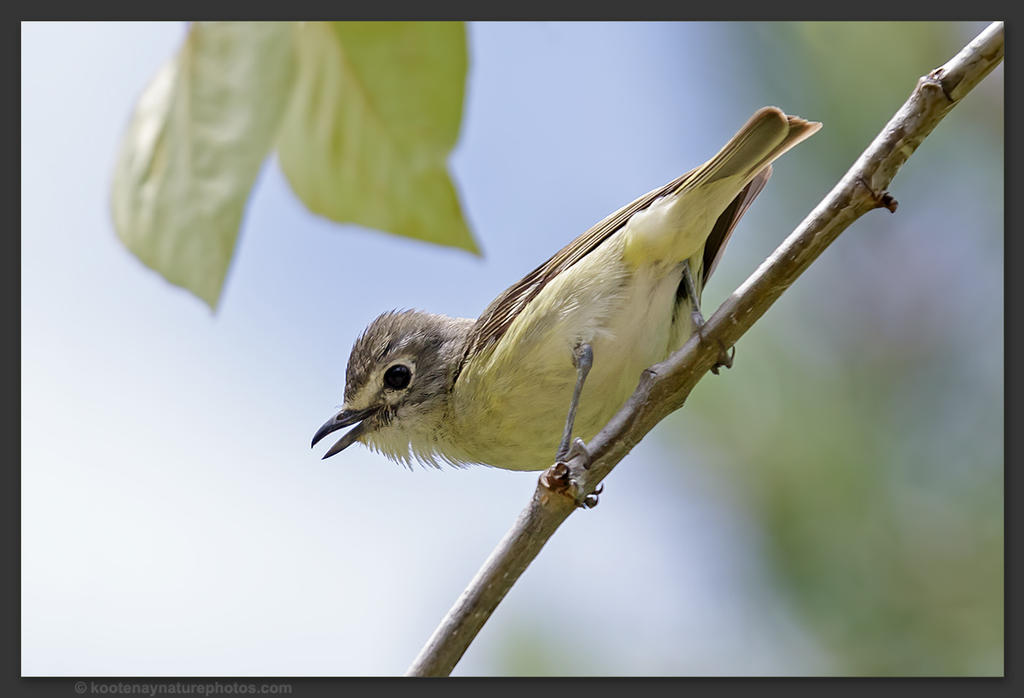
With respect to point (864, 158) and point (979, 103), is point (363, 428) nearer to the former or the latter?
→ point (864, 158)

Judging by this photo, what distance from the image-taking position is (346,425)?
1.89 meters

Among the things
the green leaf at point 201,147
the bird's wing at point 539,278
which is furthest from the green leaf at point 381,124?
the bird's wing at point 539,278

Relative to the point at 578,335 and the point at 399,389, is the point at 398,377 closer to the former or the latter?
the point at 399,389

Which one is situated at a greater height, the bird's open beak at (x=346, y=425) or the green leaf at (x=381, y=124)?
the green leaf at (x=381, y=124)

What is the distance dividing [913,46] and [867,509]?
46.8 inches

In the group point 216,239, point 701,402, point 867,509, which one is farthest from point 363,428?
point 216,239

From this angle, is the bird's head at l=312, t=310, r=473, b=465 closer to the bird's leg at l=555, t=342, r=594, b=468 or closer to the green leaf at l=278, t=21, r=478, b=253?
the bird's leg at l=555, t=342, r=594, b=468

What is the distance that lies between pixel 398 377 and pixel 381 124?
1.38 m

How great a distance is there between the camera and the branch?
113 centimetres

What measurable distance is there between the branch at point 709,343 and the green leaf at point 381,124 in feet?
2.33

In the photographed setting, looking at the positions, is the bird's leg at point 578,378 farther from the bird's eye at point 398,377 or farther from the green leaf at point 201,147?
the green leaf at point 201,147

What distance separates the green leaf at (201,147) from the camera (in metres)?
0.46

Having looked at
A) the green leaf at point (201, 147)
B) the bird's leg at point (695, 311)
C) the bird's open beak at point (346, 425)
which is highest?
the bird's leg at point (695, 311)

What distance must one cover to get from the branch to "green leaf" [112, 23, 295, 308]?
772 mm
